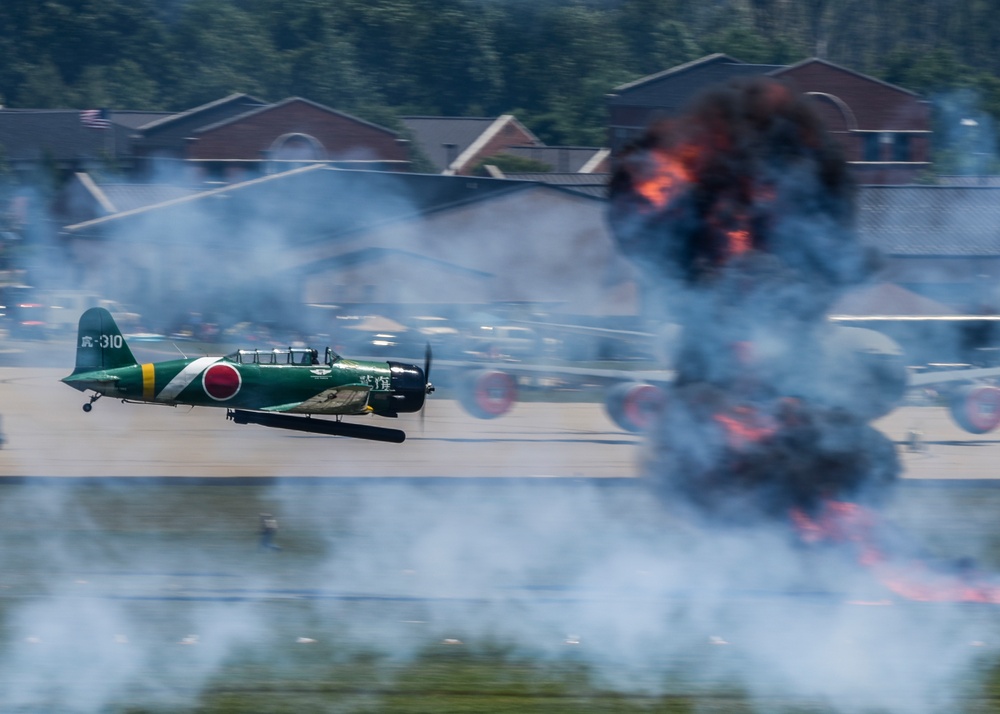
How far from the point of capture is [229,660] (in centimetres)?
1742

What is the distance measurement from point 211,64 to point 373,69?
21079 mm

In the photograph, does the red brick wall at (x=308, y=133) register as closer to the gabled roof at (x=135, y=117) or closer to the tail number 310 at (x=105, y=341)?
the gabled roof at (x=135, y=117)

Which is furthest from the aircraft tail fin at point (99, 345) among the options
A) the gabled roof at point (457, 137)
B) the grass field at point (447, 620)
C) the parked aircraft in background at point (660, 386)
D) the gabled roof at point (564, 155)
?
the gabled roof at point (564, 155)

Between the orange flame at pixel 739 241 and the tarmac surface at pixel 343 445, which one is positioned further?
the tarmac surface at pixel 343 445

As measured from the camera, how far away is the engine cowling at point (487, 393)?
31.8 m

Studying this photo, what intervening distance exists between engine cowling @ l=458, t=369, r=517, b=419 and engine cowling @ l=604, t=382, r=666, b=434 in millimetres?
2958

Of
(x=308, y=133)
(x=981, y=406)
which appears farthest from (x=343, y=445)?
(x=308, y=133)

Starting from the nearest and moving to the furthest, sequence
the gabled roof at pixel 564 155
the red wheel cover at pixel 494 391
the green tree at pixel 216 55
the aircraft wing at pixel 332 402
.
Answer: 1. the aircraft wing at pixel 332 402
2. the red wheel cover at pixel 494 391
3. the green tree at pixel 216 55
4. the gabled roof at pixel 564 155

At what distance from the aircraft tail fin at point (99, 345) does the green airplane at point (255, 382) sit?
2 centimetres

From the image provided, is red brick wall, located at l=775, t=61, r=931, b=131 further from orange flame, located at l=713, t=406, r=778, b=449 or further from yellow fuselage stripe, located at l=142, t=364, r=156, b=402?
yellow fuselage stripe, located at l=142, t=364, r=156, b=402

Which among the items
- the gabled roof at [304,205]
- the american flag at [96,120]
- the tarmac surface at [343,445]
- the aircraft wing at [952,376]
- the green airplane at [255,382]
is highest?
the american flag at [96,120]

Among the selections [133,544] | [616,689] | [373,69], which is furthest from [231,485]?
[373,69]

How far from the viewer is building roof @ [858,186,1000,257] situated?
32.0 m

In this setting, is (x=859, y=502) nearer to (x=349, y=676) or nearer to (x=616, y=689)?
(x=616, y=689)
